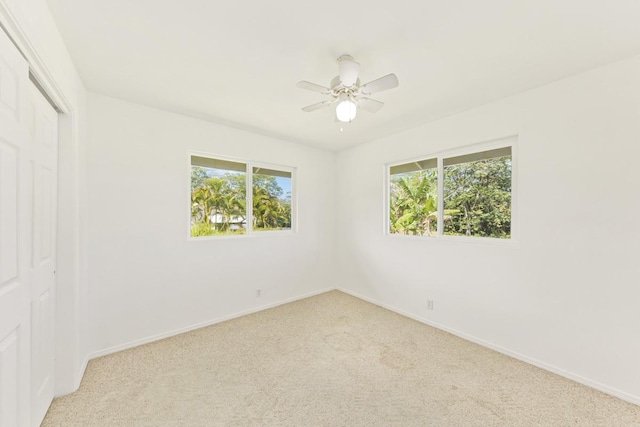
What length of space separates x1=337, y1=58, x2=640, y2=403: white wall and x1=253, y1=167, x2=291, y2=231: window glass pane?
215 cm

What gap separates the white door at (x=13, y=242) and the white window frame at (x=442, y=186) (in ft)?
11.3

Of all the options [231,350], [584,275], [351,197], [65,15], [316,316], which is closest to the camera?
[65,15]

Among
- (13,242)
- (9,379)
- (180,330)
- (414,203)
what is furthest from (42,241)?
(414,203)

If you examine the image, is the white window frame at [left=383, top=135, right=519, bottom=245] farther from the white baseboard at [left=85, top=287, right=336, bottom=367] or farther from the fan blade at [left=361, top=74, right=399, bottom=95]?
the white baseboard at [left=85, top=287, right=336, bottom=367]

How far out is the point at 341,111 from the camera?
203cm

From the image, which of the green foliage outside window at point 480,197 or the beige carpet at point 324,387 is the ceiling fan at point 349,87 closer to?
the green foliage outside window at point 480,197

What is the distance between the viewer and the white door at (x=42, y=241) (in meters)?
1.56

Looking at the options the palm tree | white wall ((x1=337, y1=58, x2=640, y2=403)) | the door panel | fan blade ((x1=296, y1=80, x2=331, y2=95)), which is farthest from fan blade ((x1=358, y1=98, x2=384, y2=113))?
the door panel

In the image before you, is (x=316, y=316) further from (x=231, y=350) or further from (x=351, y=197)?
(x=351, y=197)

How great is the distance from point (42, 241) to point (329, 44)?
2.29 metres

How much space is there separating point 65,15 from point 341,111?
1.77 m

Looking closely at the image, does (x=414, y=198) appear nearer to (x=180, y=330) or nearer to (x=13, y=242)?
(x=180, y=330)

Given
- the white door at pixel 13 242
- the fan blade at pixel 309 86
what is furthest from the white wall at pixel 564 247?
the white door at pixel 13 242


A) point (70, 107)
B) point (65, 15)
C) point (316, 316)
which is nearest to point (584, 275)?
point (316, 316)
